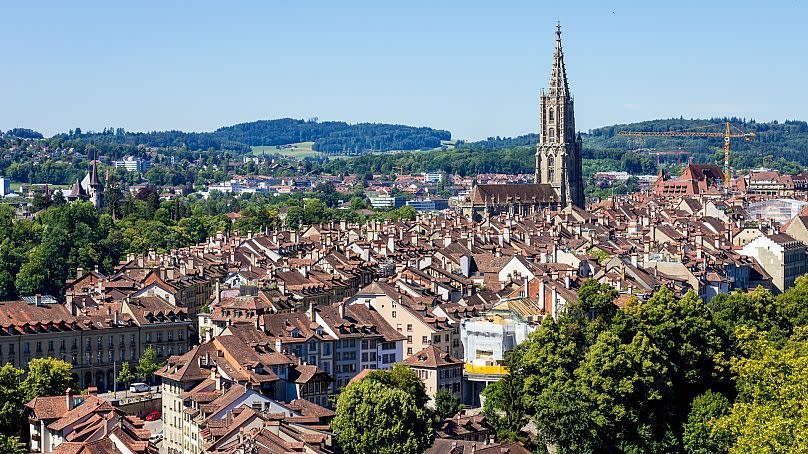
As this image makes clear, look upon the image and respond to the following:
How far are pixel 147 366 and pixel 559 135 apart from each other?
4678 inches

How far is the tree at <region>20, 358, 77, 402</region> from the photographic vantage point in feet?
241

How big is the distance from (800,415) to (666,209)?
11165 centimetres

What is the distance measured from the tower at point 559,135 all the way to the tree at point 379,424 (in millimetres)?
131569

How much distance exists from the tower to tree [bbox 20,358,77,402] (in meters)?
125

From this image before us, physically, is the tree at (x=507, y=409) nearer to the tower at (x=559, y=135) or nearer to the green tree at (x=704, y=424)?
the green tree at (x=704, y=424)

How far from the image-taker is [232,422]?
63.8 m

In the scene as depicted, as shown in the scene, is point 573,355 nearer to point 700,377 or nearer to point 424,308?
point 700,377

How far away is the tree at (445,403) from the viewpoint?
74188 millimetres

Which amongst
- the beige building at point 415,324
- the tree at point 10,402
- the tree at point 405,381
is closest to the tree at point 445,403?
the tree at point 405,381

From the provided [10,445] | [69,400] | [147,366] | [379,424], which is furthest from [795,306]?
[10,445]

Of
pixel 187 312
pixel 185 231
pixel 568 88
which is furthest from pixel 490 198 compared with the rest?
pixel 187 312

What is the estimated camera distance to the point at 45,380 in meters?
74.2

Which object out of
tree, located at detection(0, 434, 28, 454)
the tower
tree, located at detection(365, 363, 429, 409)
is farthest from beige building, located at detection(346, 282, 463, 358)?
the tower

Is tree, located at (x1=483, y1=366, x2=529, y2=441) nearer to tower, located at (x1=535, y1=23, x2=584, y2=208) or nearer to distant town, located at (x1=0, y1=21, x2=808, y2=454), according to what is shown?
distant town, located at (x1=0, y1=21, x2=808, y2=454)
